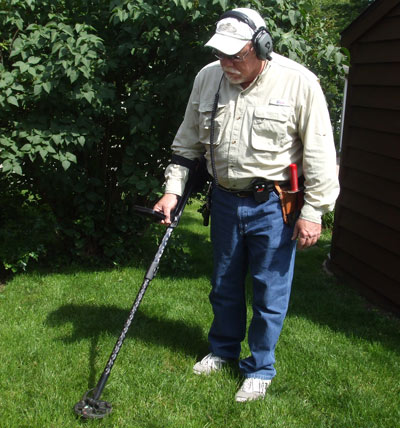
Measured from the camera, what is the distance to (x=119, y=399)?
321cm

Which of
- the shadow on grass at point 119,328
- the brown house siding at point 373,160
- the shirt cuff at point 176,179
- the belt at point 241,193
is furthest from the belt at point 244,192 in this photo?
the brown house siding at point 373,160

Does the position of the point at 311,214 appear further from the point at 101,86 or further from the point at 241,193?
the point at 101,86

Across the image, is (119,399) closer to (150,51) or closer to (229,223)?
(229,223)

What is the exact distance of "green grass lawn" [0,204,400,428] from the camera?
312 cm

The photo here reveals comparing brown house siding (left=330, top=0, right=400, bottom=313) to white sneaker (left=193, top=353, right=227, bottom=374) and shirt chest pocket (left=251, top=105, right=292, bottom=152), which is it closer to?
white sneaker (left=193, top=353, right=227, bottom=374)

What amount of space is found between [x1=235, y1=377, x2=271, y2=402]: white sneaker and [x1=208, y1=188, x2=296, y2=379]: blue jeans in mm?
40

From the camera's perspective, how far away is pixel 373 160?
499 cm

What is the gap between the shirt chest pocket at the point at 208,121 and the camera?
10.1 ft

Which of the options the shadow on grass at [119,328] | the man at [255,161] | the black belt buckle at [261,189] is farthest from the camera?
the shadow on grass at [119,328]

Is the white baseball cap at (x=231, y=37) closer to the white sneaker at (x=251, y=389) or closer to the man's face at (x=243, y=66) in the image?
the man's face at (x=243, y=66)

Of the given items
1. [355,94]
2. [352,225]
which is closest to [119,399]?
[352,225]

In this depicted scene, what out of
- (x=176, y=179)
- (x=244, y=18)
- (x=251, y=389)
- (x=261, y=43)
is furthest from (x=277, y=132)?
(x=251, y=389)

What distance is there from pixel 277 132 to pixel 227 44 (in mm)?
514

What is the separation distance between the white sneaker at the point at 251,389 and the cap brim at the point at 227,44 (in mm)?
1865
